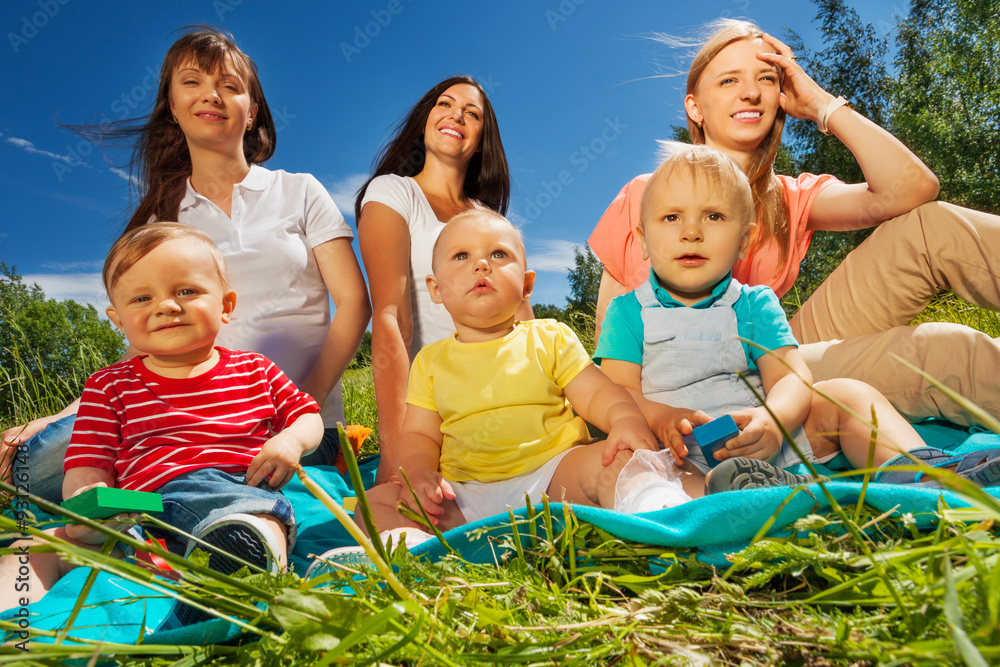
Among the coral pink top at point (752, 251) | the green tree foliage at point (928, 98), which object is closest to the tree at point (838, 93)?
the green tree foliage at point (928, 98)

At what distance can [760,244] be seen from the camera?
99.3 inches

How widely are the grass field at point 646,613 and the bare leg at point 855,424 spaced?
78cm

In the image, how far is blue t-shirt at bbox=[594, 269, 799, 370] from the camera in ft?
5.88

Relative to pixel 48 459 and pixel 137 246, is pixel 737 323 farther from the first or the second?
pixel 48 459

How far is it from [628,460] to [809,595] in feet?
2.20

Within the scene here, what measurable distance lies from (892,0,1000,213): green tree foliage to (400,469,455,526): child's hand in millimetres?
21160

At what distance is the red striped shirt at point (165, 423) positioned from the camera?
1.59 meters

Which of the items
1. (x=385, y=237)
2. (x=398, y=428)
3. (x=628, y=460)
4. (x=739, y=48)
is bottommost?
(x=628, y=460)

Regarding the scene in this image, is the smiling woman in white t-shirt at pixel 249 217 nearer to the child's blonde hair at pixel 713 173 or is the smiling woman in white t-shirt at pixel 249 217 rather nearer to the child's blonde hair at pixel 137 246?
the child's blonde hair at pixel 137 246

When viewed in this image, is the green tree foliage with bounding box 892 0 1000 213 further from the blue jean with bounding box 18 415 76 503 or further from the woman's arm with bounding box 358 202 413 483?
the blue jean with bounding box 18 415 76 503

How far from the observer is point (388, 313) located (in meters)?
2.48

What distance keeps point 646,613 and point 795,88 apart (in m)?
2.54

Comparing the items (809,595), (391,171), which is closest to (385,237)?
(391,171)

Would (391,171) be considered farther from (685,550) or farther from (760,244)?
(685,550)
